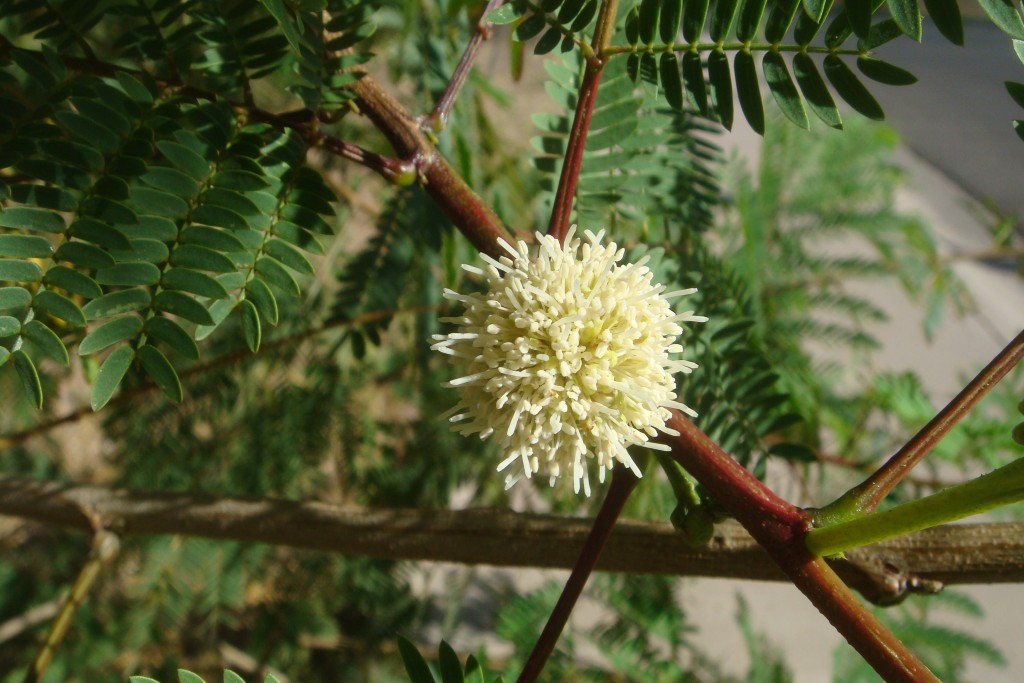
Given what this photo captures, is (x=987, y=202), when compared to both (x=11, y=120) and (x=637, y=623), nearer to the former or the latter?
(x=637, y=623)

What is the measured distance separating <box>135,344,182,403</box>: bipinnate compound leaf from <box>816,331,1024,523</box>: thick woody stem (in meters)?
0.32

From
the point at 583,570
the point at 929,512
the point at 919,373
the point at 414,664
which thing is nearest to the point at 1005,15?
the point at 929,512

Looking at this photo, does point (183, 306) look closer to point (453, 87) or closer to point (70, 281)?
point (70, 281)

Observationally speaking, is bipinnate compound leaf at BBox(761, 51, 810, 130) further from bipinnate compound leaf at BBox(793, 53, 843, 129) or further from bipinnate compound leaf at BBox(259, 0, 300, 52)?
bipinnate compound leaf at BBox(259, 0, 300, 52)

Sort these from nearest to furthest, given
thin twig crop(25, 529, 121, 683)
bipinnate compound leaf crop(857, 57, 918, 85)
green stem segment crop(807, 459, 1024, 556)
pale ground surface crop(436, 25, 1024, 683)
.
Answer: green stem segment crop(807, 459, 1024, 556) → bipinnate compound leaf crop(857, 57, 918, 85) → thin twig crop(25, 529, 121, 683) → pale ground surface crop(436, 25, 1024, 683)

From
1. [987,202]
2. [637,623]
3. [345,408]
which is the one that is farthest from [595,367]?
[987,202]

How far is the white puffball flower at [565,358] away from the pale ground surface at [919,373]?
1.00 m

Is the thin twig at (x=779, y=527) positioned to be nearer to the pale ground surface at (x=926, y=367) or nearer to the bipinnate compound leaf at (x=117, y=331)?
the bipinnate compound leaf at (x=117, y=331)

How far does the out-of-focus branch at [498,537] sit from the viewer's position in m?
0.48

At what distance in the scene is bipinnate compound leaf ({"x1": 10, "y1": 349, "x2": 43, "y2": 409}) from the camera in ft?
1.22

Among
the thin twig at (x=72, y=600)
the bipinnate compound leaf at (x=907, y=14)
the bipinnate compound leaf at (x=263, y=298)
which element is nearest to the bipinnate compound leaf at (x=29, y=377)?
the bipinnate compound leaf at (x=263, y=298)

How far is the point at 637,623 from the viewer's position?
3.26 feet

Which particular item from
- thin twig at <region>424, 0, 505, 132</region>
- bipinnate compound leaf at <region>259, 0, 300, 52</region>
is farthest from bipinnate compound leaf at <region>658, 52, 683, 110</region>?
bipinnate compound leaf at <region>259, 0, 300, 52</region>

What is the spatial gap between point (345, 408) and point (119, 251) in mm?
751
